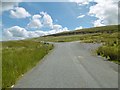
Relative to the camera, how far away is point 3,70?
15.0m

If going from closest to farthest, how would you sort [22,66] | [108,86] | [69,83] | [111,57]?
[108,86] < [69,83] < [22,66] < [111,57]

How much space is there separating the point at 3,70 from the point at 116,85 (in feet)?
19.4

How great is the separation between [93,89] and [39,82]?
3.20 meters

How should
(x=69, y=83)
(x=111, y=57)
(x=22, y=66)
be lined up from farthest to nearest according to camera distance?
(x=111, y=57) → (x=22, y=66) → (x=69, y=83)

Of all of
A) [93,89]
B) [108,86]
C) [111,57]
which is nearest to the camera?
[93,89]

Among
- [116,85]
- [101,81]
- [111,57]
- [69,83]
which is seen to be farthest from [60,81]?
[111,57]

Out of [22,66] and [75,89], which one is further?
[22,66]

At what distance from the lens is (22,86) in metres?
12.7

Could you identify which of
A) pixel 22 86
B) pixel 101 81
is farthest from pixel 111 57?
pixel 22 86

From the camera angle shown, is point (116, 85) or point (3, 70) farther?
point (3, 70)

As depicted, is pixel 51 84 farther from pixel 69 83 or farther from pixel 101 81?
pixel 101 81

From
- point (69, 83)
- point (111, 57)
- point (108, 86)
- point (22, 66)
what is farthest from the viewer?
point (111, 57)

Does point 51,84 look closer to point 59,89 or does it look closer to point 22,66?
point 59,89

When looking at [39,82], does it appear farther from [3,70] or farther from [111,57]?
[111,57]
